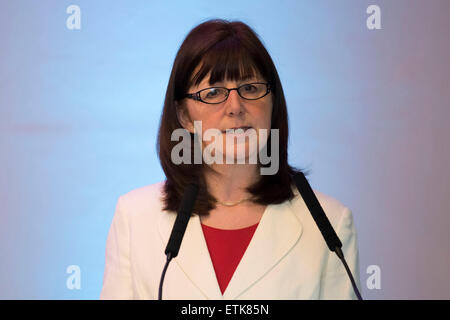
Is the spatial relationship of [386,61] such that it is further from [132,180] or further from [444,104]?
[132,180]

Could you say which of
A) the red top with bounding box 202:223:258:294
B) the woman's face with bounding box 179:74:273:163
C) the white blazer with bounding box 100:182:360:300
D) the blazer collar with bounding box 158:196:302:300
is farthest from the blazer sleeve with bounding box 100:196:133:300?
the woman's face with bounding box 179:74:273:163

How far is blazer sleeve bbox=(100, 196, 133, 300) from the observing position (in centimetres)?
146

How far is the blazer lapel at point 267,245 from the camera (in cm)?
136

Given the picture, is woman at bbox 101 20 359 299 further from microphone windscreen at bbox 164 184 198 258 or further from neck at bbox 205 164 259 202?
microphone windscreen at bbox 164 184 198 258

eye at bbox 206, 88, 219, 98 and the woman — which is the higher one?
eye at bbox 206, 88, 219, 98

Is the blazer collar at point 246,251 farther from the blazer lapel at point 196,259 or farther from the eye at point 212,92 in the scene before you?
the eye at point 212,92

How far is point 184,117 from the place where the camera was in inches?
61.1

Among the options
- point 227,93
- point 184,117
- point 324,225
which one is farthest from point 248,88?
point 324,225

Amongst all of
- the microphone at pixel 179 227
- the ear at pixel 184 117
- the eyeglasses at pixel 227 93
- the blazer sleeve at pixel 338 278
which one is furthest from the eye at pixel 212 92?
the blazer sleeve at pixel 338 278

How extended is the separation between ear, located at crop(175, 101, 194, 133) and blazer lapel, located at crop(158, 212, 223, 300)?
0.24 meters

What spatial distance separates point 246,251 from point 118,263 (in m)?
0.34

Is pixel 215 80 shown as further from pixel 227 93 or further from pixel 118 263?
pixel 118 263

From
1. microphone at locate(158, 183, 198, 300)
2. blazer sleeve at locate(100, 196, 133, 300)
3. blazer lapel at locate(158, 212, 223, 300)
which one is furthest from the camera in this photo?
blazer sleeve at locate(100, 196, 133, 300)

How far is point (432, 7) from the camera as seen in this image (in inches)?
88.4
